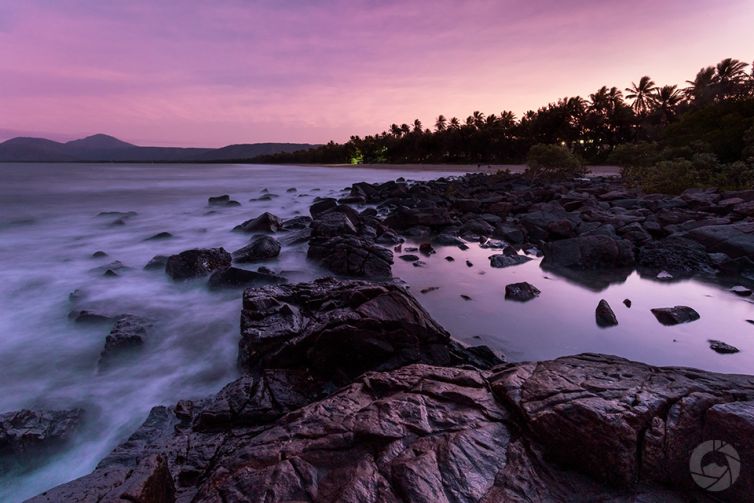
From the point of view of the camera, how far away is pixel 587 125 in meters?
57.9

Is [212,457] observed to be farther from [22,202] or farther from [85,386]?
[22,202]

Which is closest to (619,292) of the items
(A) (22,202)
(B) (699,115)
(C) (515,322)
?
(C) (515,322)

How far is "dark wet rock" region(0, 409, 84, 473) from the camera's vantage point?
10.0ft

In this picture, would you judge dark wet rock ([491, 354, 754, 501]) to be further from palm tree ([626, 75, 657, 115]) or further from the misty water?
palm tree ([626, 75, 657, 115])

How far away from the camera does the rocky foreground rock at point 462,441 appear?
1.98 m

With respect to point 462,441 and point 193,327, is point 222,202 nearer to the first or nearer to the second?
point 193,327

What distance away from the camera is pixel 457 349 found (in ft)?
13.6

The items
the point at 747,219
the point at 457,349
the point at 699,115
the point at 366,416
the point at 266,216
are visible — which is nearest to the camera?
the point at 366,416

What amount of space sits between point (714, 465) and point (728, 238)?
8.53 metres

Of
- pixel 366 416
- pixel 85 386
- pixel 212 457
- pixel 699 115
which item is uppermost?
pixel 699 115

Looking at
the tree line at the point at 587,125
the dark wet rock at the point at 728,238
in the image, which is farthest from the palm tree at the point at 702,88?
the dark wet rock at the point at 728,238

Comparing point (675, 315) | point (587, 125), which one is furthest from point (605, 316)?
point (587, 125)

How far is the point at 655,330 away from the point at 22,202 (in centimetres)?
2583

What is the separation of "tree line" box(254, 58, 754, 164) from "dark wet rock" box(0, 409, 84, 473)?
53.1 meters
